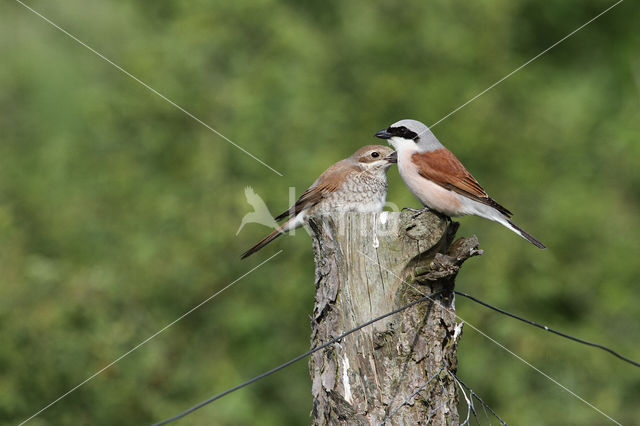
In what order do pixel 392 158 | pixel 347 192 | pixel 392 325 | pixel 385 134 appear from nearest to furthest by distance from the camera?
1. pixel 392 325
2. pixel 385 134
3. pixel 347 192
4. pixel 392 158

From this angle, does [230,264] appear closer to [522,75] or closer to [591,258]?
[591,258]

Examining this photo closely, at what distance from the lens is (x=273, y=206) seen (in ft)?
20.1

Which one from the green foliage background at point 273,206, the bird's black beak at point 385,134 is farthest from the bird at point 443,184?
the green foliage background at point 273,206

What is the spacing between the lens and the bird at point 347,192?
161 inches

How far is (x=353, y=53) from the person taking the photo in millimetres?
8234

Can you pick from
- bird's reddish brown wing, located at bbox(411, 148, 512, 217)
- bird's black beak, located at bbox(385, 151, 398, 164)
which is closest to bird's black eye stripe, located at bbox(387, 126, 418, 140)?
bird's reddish brown wing, located at bbox(411, 148, 512, 217)

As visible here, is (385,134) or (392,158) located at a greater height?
(385,134)

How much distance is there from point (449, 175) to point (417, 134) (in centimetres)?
39

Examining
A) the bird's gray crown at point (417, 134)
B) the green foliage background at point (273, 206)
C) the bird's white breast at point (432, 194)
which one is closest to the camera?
the bird's white breast at point (432, 194)

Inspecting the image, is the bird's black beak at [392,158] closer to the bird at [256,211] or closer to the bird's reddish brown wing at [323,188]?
the bird's reddish brown wing at [323,188]

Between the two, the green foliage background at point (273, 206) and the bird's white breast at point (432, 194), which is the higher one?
the bird's white breast at point (432, 194)

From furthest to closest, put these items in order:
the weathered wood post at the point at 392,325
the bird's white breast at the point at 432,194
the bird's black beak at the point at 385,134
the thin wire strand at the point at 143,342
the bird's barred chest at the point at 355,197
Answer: the thin wire strand at the point at 143,342
the bird's barred chest at the point at 355,197
the bird's black beak at the point at 385,134
the bird's white breast at the point at 432,194
the weathered wood post at the point at 392,325

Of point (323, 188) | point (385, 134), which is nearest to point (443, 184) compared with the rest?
point (385, 134)

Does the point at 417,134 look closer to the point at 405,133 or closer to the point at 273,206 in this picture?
the point at 405,133
